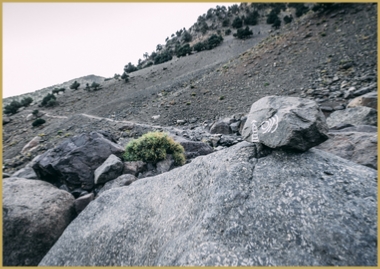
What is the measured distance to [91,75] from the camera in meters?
107

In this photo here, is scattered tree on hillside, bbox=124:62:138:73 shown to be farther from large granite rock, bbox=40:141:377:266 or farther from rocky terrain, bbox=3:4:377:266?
large granite rock, bbox=40:141:377:266

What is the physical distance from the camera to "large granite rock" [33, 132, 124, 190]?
731 cm

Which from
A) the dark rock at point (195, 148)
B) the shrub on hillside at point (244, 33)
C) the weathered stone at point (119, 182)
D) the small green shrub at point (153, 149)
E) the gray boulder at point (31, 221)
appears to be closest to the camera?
the gray boulder at point (31, 221)

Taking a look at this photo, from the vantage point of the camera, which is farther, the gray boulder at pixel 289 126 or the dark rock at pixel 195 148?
the dark rock at pixel 195 148

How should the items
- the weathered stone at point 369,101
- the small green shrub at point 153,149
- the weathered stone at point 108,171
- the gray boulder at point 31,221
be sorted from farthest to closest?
the weathered stone at point 369,101
the small green shrub at point 153,149
the weathered stone at point 108,171
the gray boulder at point 31,221

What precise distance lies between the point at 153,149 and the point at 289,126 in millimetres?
5869

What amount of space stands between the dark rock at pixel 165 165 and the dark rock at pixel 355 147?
215 inches

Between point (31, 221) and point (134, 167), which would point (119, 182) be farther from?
point (31, 221)

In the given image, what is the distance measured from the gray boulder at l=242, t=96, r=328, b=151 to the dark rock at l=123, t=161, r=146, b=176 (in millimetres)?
4728

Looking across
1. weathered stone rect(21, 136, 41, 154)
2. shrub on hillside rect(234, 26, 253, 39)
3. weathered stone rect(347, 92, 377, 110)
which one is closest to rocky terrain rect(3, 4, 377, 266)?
weathered stone rect(347, 92, 377, 110)

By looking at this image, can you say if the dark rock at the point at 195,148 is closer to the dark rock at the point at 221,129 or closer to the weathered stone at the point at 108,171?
the weathered stone at the point at 108,171

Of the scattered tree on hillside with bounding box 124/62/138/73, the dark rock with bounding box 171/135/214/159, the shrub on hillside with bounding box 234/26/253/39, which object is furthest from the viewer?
the scattered tree on hillside with bounding box 124/62/138/73

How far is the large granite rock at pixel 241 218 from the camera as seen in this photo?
9.89ft

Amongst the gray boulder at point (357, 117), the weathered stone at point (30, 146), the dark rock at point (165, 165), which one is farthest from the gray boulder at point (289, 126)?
the weathered stone at point (30, 146)
